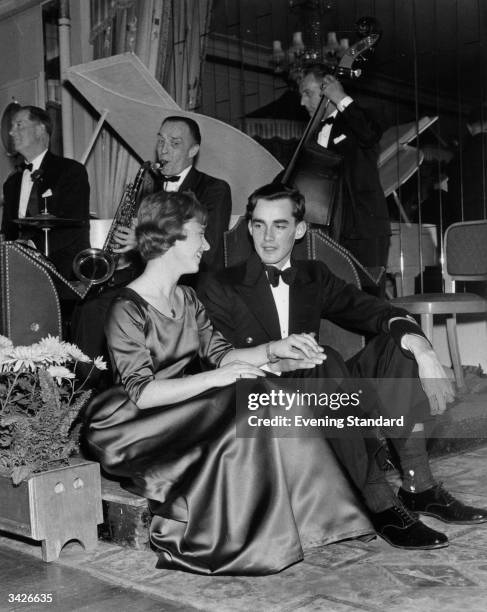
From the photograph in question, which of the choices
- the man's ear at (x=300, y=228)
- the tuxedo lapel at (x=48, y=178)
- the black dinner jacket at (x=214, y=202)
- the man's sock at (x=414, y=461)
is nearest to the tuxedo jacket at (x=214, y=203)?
the black dinner jacket at (x=214, y=202)

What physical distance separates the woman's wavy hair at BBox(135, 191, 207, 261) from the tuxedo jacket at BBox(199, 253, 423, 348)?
38cm

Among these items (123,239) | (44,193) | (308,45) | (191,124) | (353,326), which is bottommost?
(353,326)

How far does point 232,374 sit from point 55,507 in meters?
0.67

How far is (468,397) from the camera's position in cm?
418

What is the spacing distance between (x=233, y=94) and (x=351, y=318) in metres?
5.65

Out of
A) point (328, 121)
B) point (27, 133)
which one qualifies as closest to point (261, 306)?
point (328, 121)

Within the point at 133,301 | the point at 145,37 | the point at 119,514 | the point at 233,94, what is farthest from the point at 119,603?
the point at 233,94

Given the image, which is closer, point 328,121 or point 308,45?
point 328,121

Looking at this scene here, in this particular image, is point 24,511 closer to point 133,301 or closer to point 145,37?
point 133,301

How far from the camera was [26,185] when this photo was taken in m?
4.21

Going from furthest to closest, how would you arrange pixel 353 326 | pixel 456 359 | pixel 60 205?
pixel 456 359
pixel 60 205
pixel 353 326

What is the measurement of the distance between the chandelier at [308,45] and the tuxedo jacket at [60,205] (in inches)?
111

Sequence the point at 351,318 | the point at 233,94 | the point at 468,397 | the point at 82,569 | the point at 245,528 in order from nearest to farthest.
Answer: the point at 245,528, the point at 82,569, the point at 351,318, the point at 468,397, the point at 233,94

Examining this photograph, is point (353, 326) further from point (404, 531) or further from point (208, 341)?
point (404, 531)
